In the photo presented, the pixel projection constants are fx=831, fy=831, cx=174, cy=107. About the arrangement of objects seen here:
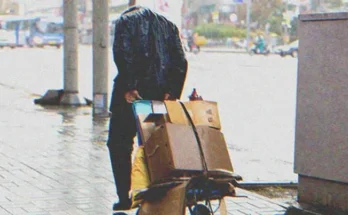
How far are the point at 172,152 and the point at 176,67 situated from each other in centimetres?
109

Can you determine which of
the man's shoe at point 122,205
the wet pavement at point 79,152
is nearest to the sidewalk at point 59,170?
the wet pavement at point 79,152

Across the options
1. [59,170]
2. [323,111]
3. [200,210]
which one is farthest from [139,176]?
[59,170]

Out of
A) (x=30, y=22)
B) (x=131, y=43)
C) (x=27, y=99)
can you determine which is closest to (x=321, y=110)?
(x=131, y=43)

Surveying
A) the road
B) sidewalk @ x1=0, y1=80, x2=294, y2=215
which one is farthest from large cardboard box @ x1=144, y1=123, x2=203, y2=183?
the road

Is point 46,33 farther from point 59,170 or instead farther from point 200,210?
point 200,210

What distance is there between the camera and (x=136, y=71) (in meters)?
6.46

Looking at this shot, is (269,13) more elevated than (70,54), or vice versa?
(70,54)

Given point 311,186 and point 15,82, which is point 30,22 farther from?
point 311,186

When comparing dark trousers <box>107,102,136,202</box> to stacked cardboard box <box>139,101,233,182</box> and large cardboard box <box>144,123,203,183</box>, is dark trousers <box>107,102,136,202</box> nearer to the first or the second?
stacked cardboard box <box>139,101,233,182</box>

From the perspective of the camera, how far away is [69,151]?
10164 mm

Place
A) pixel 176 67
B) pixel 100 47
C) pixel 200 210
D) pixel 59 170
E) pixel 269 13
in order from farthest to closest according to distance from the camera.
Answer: pixel 269 13, pixel 100 47, pixel 59 170, pixel 176 67, pixel 200 210

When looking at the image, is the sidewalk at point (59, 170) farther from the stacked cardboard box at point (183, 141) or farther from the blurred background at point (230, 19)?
the blurred background at point (230, 19)

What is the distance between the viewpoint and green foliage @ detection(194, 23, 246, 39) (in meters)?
81.8

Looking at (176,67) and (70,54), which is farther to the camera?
(70,54)
